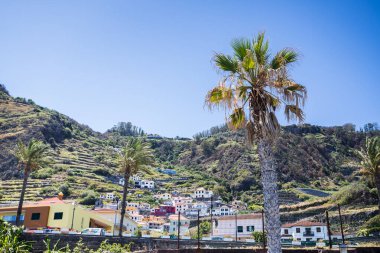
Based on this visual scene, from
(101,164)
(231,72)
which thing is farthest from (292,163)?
(231,72)

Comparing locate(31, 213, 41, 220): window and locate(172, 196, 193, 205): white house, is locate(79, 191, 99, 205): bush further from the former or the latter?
locate(31, 213, 41, 220): window

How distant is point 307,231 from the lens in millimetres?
66062

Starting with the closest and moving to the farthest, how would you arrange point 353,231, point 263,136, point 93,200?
point 263,136
point 353,231
point 93,200

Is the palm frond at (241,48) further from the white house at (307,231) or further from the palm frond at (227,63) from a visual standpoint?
the white house at (307,231)

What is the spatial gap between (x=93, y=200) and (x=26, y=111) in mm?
98779

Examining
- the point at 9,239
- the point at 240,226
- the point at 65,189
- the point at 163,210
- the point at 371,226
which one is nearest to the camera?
the point at 9,239

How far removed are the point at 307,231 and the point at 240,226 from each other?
1284 cm

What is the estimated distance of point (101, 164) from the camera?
536ft

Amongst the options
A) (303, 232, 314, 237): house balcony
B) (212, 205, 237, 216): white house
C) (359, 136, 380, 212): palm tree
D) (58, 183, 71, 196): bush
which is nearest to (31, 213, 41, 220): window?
(359, 136, 380, 212): palm tree

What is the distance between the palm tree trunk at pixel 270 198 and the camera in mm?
10664

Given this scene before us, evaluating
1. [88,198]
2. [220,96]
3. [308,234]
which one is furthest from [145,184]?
[220,96]

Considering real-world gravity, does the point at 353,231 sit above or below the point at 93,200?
below

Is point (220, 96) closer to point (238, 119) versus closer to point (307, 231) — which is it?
point (238, 119)

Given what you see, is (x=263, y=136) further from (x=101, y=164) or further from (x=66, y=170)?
(x=101, y=164)
